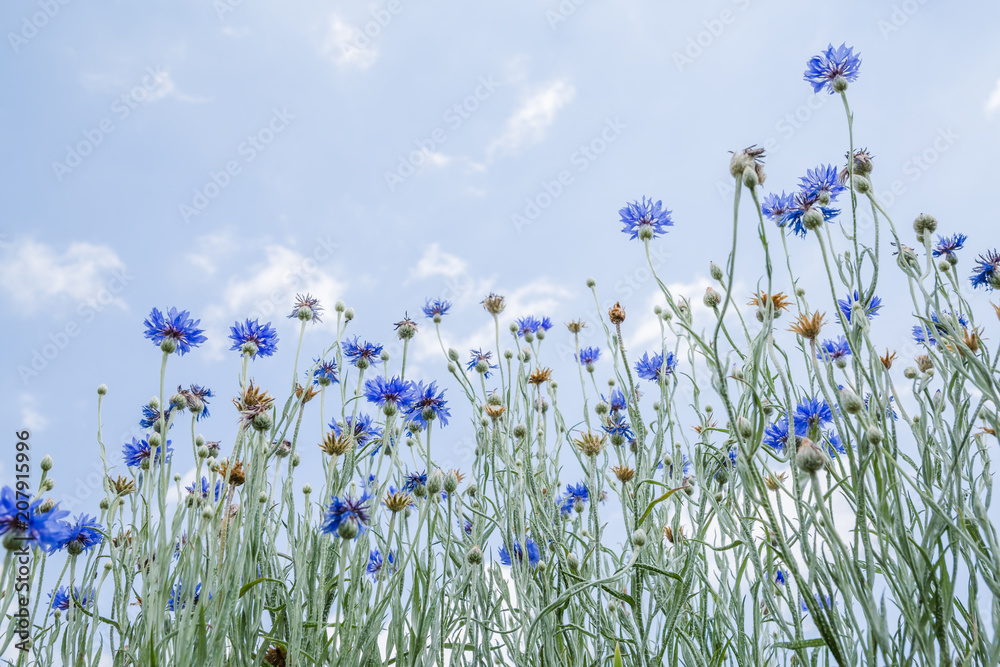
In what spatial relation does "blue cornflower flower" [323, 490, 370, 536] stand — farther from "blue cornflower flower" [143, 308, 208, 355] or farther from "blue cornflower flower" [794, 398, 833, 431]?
"blue cornflower flower" [794, 398, 833, 431]

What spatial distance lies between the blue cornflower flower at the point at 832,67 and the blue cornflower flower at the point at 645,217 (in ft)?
1.72

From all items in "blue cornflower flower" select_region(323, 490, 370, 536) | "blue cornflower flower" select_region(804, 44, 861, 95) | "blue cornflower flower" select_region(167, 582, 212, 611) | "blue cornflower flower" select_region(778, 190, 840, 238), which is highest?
"blue cornflower flower" select_region(804, 44, 861, 95)

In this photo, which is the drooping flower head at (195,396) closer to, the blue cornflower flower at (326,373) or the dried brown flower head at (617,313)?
the blue cornflower flower at (326,373)

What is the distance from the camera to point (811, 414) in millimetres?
1603

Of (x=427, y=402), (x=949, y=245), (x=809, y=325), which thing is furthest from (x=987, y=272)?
(x=427, y=402)

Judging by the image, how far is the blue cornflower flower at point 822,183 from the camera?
65.9 inches

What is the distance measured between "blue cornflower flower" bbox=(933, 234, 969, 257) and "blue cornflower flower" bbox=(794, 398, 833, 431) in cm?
70

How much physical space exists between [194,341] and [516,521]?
39.8 inches

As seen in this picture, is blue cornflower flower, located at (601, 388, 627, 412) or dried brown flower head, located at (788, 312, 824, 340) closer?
dried brown flower head, located at (788, 312, 824, 340)

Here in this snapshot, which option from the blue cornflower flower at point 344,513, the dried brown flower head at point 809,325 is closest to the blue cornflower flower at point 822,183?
the dried brown flower head at point 809,325

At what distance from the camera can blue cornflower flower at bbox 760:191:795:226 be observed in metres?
1.69

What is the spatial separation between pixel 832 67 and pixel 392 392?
142cm

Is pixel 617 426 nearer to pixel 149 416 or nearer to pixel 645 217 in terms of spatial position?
pixel 645 217

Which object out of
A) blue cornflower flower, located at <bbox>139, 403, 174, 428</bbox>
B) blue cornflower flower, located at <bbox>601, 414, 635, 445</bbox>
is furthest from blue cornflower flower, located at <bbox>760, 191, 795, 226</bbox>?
blue cornflower flower, located at <bbox>139, 403, 174, 428</bbox>
